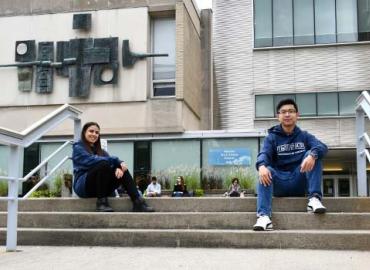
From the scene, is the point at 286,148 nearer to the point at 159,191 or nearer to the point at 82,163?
the point at 82,163

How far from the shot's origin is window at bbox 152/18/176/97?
26.3 meters

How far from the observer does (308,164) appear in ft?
19.4

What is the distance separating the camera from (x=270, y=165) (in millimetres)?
6398

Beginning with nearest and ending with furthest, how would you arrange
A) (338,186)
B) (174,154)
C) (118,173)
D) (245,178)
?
(118,173)
(245,178)
(174,154)
(338,186)

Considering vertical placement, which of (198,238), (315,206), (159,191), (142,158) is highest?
(142,158)

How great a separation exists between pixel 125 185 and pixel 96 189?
0.33 m

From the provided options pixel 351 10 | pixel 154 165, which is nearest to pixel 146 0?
pixel 154 165

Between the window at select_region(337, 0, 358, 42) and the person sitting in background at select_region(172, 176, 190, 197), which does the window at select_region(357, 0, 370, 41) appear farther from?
the person sitting in background at select_region(172, 176, 190, 197)

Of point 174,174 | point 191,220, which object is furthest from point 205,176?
point 191,220

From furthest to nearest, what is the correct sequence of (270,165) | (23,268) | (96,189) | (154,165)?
(154,165) < (96,189) < (270,165) < (23,268)

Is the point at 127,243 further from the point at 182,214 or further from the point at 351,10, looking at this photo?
the point at 351,10

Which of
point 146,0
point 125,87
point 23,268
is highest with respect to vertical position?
point 146,0

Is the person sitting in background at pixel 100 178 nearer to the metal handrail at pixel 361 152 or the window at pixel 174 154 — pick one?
the metal handrail at pixel 361 152

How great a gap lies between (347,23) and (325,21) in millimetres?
1020
